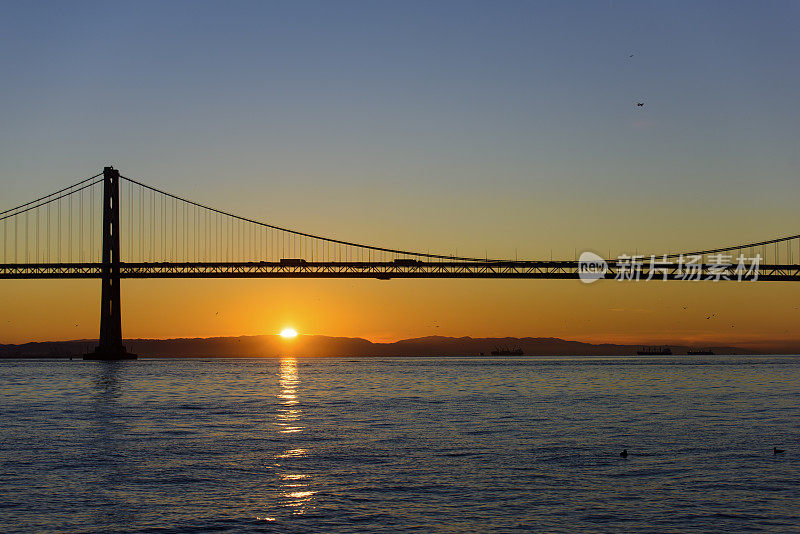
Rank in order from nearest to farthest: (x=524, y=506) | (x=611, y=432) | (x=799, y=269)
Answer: (x=524, y=506) < (x=611, y=432) < (x=799, y=269)

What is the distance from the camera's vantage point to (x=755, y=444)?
24.9 meters

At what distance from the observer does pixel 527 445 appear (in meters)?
24.8

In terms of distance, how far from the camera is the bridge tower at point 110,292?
9781cm

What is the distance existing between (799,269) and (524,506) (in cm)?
9315

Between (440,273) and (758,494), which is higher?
(440,273)

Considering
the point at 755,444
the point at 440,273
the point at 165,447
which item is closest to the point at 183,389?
the point at 165,447

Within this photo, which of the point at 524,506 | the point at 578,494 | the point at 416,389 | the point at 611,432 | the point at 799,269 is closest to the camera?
the point at 524,506

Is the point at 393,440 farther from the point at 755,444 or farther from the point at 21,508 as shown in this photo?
the point at 21,508

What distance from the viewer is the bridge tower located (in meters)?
97.8

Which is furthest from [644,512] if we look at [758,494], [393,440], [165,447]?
[165,447]

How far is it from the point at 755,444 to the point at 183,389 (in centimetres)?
3765

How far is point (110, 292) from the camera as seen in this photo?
97.8m

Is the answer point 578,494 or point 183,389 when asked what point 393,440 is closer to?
point 578,494

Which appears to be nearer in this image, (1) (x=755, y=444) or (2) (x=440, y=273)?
(1) (x=755, y=444)
